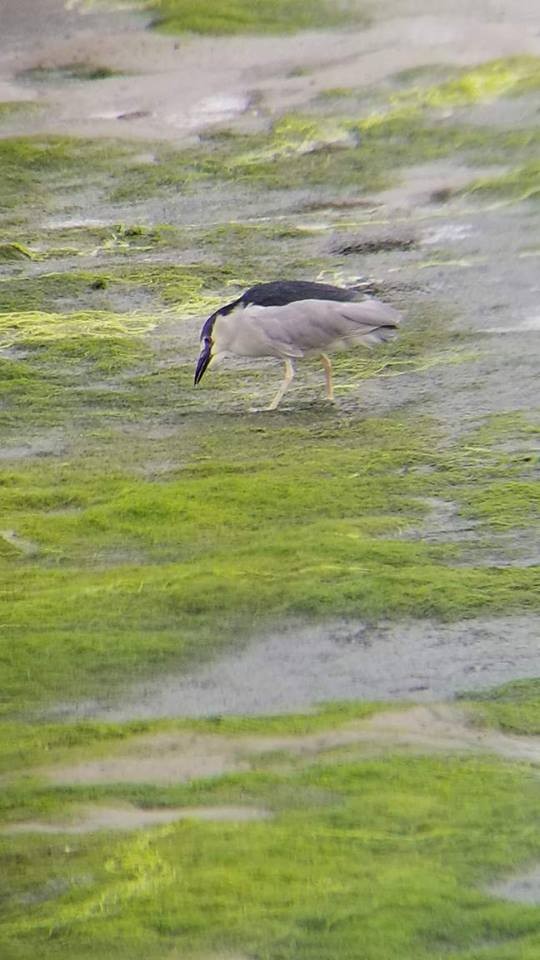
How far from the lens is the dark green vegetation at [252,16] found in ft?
59.3

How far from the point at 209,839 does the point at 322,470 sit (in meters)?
3.71

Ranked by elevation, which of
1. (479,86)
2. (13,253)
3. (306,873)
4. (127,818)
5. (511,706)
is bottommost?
(13,253)

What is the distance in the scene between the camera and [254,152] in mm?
14945

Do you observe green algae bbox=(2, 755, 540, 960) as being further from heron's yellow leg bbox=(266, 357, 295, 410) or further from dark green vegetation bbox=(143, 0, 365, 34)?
dark green vegetation bbox=(143, 0, 365, 34)

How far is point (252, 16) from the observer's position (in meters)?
18.3

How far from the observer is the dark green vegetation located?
1806 centimetres

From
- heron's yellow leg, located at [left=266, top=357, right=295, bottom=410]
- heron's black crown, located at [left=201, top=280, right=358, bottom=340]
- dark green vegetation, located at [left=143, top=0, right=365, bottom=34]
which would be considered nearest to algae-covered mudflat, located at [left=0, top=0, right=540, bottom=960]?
heron's yellow leg, located at [left=266, top=357, right=295, bottom=410]

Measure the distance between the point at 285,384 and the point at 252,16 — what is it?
933 centimetres

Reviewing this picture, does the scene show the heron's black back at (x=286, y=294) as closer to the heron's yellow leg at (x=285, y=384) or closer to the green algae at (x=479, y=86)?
the heron's yellow leg at (x=285, y=384)

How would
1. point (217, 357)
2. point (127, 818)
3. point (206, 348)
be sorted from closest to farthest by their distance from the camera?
point (127, 818) → point (206, 348) → point (217, 357)

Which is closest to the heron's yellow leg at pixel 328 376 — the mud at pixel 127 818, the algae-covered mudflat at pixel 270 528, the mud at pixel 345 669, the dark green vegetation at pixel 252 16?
the algae-covered mudflat at pixel 270 528

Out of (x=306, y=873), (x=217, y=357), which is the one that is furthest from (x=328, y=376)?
(x=306, y=873)

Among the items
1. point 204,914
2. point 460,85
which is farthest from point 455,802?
point 460,85

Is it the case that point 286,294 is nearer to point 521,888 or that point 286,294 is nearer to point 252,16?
point 521,888
